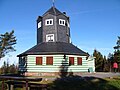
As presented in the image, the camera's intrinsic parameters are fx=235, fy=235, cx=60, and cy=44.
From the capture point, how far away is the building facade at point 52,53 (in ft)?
101

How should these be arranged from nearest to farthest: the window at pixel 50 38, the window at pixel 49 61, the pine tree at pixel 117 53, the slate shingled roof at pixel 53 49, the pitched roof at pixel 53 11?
the window at pixel 49 61 → the slate shingled roof at pixel 53 49 → the window at pixel 50 38 → the pitched roof at pixel 53 11 → the pine tree at pixel 117 53

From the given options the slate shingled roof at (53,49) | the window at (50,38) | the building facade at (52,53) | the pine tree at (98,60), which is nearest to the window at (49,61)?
the building facade at (52,53)

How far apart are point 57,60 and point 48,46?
3.34 m

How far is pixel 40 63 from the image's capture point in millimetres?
30859

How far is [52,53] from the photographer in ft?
101

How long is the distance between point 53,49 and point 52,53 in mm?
1335

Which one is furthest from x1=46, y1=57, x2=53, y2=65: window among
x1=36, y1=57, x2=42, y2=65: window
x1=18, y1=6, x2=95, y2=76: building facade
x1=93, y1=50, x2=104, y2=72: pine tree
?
x1=93, y1=50, x2=104, y2=72: pine tree

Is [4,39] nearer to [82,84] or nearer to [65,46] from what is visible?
[65,46]

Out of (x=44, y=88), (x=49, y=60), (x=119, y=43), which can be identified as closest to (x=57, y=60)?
(x=49, y=60)

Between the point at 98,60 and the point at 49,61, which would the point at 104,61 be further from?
the point at 49,61

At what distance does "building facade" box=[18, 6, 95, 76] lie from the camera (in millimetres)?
30844

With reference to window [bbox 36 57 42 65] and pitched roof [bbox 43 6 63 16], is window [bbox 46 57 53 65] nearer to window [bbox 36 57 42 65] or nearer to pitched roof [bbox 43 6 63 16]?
window [bbox 36 57 42 65]

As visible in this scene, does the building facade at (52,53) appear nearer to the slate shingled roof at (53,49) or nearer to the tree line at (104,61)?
the slate shingled roof at (53,49)

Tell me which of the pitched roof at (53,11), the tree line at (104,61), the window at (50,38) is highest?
the pitched roof at (53,11)
